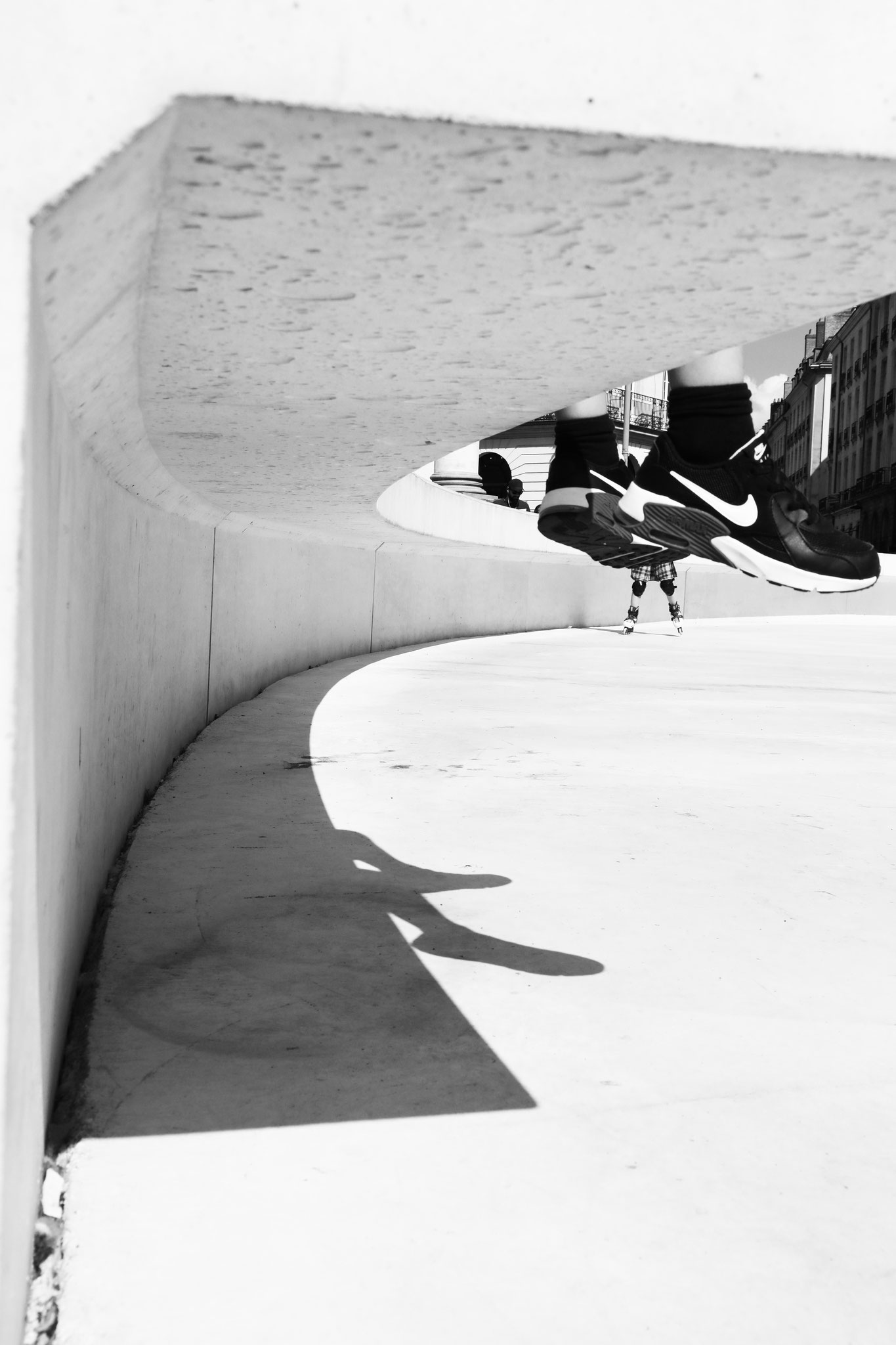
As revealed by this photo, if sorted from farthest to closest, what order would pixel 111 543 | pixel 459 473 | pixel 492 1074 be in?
pixel 459 473
pixel 111 543
pixel 492 1074

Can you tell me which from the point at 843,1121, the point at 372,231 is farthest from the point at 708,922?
the point at 372,231

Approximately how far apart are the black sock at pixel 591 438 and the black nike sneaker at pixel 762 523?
0.72 m

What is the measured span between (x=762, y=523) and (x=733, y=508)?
0.10m

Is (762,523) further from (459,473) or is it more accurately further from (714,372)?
(459,473)

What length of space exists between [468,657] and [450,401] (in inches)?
276

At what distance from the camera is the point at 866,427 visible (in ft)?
154

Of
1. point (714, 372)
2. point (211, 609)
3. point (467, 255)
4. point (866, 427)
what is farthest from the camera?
point (866, 427)

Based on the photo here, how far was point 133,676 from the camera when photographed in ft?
8.74

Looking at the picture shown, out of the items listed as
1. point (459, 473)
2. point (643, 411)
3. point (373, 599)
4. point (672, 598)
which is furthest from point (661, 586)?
point (643, 411)

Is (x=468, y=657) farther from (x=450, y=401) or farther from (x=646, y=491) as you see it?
(x=450, y=401)

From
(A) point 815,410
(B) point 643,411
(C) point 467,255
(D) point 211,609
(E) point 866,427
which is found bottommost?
(D) point 211,609

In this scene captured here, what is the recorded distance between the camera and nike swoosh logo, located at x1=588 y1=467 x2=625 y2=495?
4211 millimetres

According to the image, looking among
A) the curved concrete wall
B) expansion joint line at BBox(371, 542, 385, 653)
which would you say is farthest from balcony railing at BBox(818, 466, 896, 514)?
the curved concrete wall

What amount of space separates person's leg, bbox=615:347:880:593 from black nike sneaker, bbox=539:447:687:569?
0.56 meters
